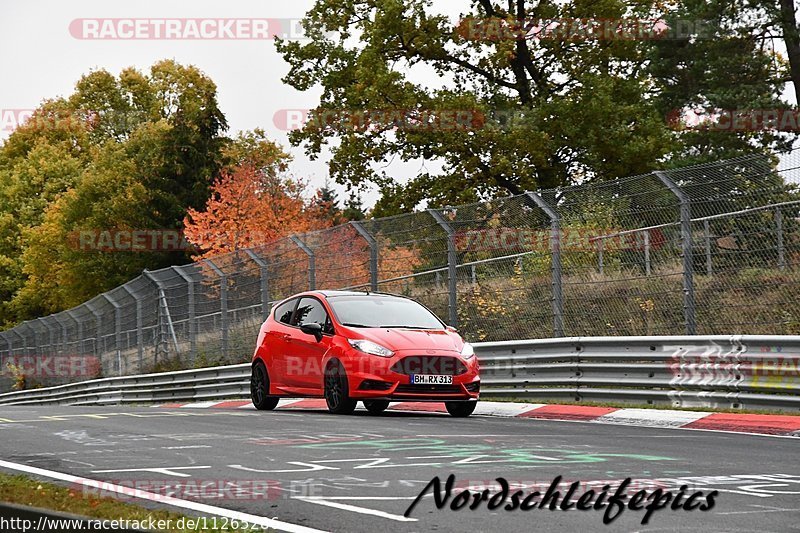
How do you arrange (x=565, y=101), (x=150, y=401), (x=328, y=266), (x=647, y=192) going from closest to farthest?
(x=647, y=192) → (x=328, y=266) → (x=150, y=401) → (x=565, y=101)

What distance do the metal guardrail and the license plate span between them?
1893 mm

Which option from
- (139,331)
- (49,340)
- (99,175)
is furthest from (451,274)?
(99,175)

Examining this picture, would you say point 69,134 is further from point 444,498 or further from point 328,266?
point 444,498

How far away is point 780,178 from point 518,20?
2644 centimetres

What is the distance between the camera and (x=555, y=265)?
1698 cm

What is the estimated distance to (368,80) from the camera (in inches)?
1537

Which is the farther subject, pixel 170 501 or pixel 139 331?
pixel 139 331

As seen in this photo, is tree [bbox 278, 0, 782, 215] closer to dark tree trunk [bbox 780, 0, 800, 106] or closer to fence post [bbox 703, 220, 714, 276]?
dark tree trunk [bbox 780, 0, 800, 106]

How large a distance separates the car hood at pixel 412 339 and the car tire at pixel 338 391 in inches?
22.5

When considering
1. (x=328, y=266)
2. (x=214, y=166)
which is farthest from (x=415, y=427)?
(x=214, y=166)

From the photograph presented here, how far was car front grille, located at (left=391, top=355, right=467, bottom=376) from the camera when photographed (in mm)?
15070

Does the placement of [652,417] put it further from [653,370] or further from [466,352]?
[466,352]

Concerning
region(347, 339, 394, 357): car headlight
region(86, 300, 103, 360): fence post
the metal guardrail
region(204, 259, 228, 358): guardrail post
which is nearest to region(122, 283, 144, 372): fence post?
region(86, 300, 103, 360): fence post

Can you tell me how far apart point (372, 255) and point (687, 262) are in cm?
681
